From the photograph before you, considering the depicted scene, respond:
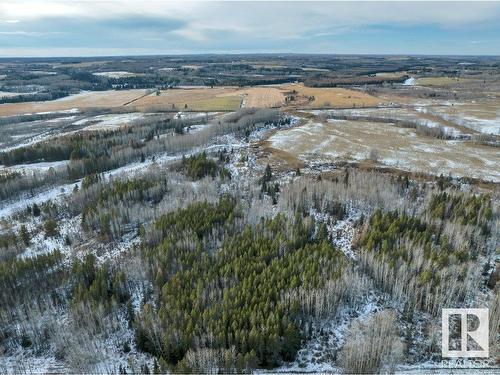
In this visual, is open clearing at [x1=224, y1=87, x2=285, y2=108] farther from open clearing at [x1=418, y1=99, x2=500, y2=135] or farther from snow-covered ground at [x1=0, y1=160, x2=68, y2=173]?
snow-covered ground at [x1=0, y1=160, x2=68, y2=173]

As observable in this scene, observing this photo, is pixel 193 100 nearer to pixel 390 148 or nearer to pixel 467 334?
pixel 390 148

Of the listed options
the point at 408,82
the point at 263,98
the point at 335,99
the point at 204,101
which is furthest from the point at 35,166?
the point at 408,82

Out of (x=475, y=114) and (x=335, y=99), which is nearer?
(x=475, y=114)

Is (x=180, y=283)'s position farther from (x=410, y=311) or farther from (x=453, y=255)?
(x=453, y=255)

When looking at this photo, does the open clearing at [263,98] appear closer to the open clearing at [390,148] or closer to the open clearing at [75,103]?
the open clearing at [390,148]

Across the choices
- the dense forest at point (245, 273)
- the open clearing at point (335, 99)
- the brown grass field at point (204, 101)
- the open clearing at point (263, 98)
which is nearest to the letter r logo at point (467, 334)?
the dense forest at point (245, 273)

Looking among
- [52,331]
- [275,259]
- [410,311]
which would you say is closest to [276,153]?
[275,259]

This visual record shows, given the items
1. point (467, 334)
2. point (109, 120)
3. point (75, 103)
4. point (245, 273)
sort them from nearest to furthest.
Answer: point (467, 334) < point (245, 273) < point (109, 120) < point (75, 103)
